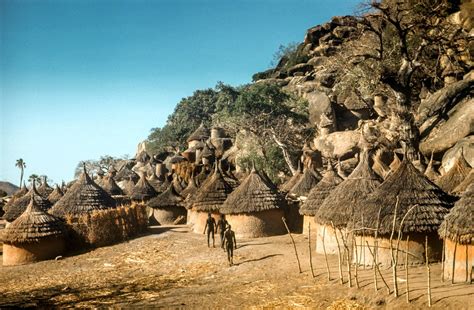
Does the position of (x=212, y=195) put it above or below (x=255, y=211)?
above

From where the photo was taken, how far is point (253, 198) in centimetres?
1991

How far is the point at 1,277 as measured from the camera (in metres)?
16.0

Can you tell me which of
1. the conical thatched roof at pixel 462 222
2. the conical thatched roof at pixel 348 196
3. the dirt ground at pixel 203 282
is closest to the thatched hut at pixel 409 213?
the dirt ground at pixel 203 282

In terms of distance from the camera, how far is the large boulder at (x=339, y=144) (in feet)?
110

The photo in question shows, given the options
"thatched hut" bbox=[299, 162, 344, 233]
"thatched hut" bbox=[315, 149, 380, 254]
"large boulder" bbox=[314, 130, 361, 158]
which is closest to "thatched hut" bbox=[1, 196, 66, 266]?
"thatched hut" bbox=[299, 162, 344, 233]

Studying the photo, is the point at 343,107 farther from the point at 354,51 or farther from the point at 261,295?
the point at 261,295

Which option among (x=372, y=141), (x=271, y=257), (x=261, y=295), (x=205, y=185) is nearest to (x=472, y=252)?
(x=261, y=295)

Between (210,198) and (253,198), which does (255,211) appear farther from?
(210,198)

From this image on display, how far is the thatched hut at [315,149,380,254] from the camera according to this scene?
1484 cm

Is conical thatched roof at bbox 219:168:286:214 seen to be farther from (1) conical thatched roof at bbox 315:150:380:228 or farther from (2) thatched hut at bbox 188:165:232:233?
(1) conical thatched roof at bbox 315:150:380:228

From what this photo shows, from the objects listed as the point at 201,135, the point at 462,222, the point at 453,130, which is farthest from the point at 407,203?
the point at 201,135

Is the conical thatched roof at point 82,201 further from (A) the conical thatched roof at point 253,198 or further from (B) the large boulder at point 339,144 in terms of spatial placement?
(B) the large boulder at point 339,144

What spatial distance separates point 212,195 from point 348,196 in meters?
8.30

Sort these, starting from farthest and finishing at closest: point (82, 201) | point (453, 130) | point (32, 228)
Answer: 1. point (453, 130)
2. point (82, 201)
3. point (32, 228)
